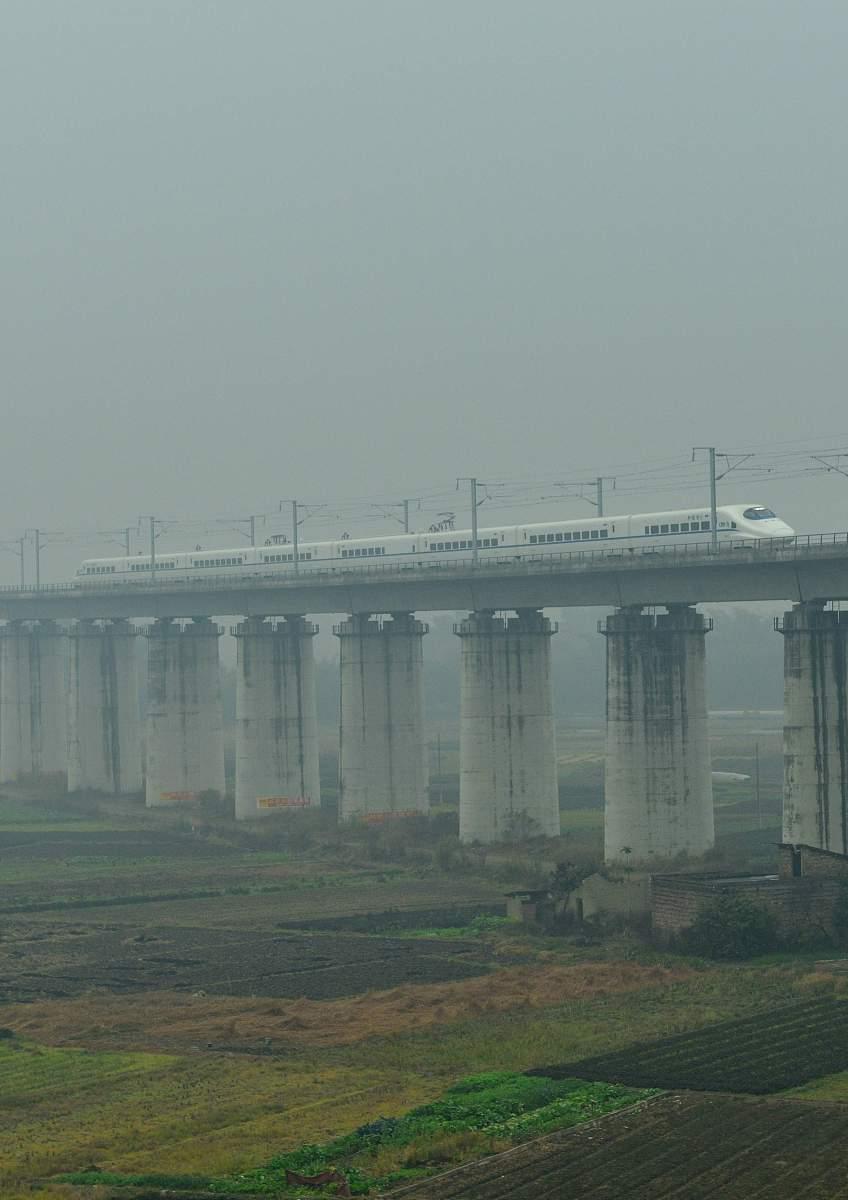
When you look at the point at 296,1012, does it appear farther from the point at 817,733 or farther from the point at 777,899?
the point at 817,733

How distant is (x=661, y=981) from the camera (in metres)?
59.1

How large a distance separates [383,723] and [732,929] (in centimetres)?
4259

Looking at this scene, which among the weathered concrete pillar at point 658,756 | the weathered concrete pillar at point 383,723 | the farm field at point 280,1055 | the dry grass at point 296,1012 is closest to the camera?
the farm field at point 280,1055

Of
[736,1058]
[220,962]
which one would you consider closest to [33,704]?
[220,962]

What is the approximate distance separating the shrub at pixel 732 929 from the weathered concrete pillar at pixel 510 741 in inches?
1135

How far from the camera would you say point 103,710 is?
13538 centimetres

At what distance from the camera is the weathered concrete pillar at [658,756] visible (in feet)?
268

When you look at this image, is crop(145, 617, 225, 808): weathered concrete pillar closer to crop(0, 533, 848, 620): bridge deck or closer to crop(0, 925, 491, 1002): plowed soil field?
crop(0, 533, 848, 620): bridge deck

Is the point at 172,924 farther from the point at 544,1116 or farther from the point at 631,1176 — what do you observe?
the point at 631,1176

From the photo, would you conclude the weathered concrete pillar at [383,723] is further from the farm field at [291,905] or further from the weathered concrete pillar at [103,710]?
the weathered concrete pillar at [103,710]

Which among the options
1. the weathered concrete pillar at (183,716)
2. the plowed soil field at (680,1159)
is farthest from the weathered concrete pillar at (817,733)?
the weathered concrete pillar at (183,716)

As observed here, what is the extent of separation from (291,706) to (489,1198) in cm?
7965

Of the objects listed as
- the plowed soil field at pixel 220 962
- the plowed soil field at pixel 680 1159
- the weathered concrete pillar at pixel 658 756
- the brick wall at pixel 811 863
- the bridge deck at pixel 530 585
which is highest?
the bridge deck at pixel 530 585

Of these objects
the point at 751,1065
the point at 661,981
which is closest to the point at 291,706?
the point at 661,981
